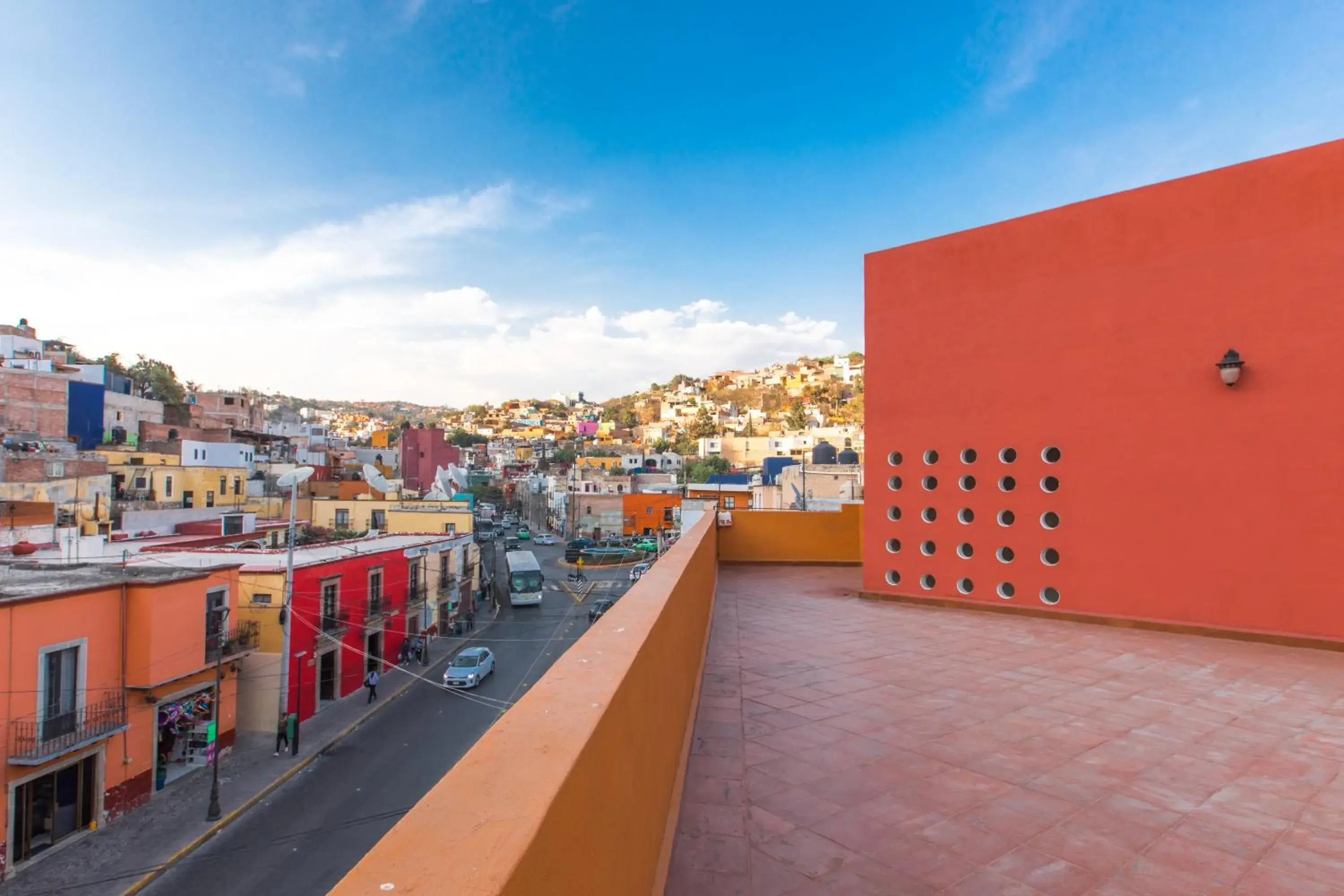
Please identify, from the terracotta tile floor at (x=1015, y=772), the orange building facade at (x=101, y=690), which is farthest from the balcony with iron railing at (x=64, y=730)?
the terracotta tile floor at (x=1015, y=772)

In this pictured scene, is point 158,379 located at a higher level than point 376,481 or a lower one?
higher

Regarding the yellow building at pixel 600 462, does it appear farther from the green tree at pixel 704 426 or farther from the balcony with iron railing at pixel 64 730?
the balcony with iron railing at pixel 64 730

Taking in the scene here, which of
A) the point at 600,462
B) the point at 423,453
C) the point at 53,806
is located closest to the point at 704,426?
the point at 600,462

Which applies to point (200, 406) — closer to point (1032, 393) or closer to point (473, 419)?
point (1032, 393)

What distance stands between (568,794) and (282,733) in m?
13.2

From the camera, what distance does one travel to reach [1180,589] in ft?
20.3

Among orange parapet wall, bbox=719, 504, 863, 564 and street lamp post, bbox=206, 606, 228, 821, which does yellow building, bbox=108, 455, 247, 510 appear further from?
orange parapet wall, bbox=719, 504, 863, 564

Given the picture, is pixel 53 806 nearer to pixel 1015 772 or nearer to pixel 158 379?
pixel 1015 772

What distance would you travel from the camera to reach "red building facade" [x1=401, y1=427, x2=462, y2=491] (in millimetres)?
42375

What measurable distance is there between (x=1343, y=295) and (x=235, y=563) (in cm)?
1596

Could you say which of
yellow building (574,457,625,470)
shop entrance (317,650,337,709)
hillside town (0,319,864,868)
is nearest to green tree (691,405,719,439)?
yellow building (574,457,625,470)

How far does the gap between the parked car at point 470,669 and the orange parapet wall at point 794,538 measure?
24.6ft

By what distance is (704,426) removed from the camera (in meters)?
75.3

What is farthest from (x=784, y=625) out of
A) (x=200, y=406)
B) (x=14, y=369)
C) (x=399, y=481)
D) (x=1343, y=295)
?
(x=200, y=406)
